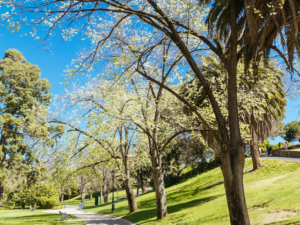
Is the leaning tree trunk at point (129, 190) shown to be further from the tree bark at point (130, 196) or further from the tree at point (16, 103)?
the tree at point (16, 103)

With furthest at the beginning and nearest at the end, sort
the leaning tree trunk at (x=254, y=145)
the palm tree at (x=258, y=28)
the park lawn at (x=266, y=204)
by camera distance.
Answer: the leaning tree trunk at (x=254, y=145)
the park lawn at (x=266, y=204)
the palm tree at (x=258, y=28)

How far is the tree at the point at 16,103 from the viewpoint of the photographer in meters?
32.6

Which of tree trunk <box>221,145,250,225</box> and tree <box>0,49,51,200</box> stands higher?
tree <box>0,49,51,200</box>

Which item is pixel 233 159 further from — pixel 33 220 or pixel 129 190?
pixel 33 220

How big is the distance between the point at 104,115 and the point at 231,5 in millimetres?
9558

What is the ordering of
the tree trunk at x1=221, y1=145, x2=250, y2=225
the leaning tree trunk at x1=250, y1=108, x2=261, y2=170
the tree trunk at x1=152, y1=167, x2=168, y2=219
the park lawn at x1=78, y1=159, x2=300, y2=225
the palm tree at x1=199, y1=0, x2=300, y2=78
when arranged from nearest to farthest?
the tree trunk at x1=221, y1=145, x2=250, y2=225
the palm tree at x1=199, y1=0, x2=300, y2=78
the park lawn at x1=78, y1=159, x2=300, y2=225
the tree trunk at x1=152, y1=167, x2=168, y2=219
the leaning tree trunk at x1=250, y1=108, x2=261, y2=170

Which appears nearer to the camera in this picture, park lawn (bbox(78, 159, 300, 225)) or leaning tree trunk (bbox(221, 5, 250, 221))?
leaning tree trunk (bbox(221, 5, 250, 221))

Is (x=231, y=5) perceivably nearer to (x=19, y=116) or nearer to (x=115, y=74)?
(x=115, y=74)

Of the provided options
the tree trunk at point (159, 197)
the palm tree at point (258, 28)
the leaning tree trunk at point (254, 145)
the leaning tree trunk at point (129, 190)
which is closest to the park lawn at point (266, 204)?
the tree trunk at point (159, 197)

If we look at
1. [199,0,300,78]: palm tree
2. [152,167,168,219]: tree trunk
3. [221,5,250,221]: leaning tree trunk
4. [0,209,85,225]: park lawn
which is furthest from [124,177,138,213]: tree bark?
[199,0,300,78]: palm tree

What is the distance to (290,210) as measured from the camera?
9.31 meters

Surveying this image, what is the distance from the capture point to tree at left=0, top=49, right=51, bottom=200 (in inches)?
1283

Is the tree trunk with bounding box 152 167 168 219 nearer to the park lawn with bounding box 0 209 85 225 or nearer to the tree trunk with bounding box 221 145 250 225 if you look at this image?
the park lawn with bounding box 0 209 85 225

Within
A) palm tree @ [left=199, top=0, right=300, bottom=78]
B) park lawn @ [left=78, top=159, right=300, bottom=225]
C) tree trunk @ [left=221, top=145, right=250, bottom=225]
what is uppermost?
palm tree @ [left=199, top=0, right=300, bottom=78]
